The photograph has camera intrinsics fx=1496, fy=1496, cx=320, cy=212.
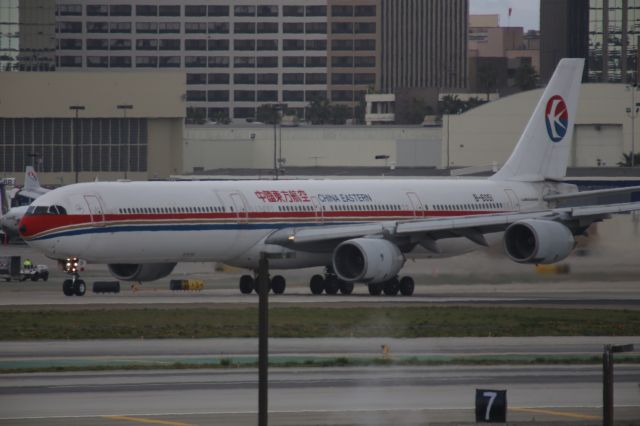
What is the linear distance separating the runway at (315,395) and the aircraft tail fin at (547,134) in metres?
30.8

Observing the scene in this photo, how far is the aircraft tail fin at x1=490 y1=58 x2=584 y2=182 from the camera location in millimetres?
62938

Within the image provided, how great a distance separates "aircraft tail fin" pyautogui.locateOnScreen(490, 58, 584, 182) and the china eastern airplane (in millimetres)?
2578

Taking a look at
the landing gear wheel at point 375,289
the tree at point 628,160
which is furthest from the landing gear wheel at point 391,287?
the tree at point 628,160

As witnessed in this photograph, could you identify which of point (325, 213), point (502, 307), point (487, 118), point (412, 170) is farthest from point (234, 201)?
point (487, 118)

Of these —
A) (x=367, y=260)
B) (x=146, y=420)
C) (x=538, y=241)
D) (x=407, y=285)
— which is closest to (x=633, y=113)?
(x=407, y=285)

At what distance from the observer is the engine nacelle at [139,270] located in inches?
2143

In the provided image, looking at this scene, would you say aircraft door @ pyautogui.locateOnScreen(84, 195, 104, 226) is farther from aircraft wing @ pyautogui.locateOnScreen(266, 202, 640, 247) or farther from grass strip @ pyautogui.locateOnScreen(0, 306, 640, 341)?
aircraft wing @ pyautogui.locateOnScreen(266, 202, 640, 247)

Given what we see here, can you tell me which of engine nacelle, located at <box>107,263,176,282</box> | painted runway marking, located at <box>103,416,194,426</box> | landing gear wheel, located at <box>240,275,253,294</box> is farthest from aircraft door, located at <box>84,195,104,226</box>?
painted runway marking, located at <box>103,416,194,426</box>

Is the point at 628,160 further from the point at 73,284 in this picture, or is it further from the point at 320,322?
the point at 320,322

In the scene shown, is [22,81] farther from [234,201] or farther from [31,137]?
[234,201]

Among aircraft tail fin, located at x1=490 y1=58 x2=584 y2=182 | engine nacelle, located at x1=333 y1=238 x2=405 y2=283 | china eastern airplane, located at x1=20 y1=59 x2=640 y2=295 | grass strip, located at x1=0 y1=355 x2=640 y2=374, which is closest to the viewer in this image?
grass strip, located at x1=0 y1=355 x2=640 y2=374

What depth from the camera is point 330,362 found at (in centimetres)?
3291

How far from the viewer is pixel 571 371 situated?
31.8m

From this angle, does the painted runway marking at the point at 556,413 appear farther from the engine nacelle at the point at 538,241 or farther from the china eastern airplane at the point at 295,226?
the engine nacelle at the point at 538,241
